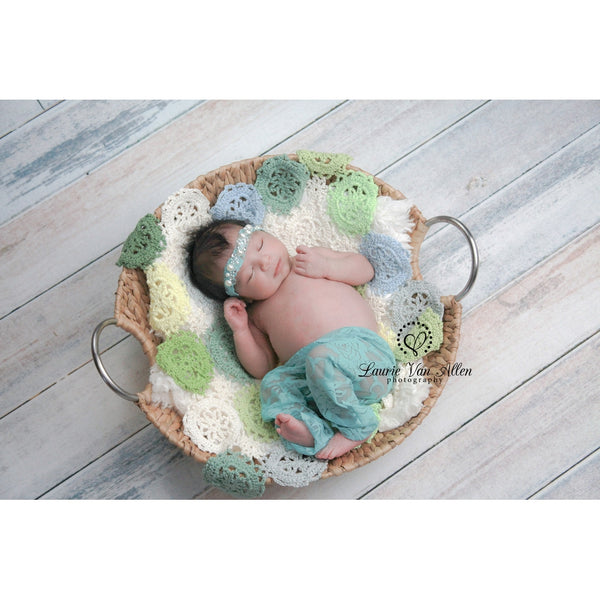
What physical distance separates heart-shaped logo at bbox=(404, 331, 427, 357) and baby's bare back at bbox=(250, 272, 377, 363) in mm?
93

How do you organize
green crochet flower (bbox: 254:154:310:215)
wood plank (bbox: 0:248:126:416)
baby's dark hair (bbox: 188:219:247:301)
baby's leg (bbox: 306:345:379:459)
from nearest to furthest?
baby's leg (bbox: 306:345:379:459)
baby's dark hair (bbox: 188:219:247:301)
green crochet flower (bbox: 254:154:310:215)
wood plank (bbox: 0:248:126:416)

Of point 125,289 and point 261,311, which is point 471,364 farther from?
point 125,289

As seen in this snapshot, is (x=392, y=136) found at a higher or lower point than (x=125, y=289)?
lower

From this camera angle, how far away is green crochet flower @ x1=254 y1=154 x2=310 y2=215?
1.46 meters

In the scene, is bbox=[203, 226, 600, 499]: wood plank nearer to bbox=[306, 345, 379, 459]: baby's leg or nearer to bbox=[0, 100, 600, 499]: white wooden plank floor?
bbox=[0, 100, 600, 499]: white wooden plank floor

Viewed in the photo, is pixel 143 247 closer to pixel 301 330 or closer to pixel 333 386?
pixel 301 330

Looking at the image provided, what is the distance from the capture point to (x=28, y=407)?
156 cm

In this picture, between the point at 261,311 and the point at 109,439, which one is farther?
the point at 109,439

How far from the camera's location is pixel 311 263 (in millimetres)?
1405

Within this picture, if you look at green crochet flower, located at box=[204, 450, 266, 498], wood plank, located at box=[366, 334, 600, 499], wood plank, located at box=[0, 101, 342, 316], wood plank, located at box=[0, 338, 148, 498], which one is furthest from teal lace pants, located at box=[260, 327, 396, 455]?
wood plank, located at box=[0, 101, 342, 316]

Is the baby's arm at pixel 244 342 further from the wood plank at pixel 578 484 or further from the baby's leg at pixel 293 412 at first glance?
the wood plank at pixel 578 484

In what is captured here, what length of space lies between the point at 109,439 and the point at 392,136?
1.22 metres

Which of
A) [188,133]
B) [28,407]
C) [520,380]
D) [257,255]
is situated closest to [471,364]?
[520,380]

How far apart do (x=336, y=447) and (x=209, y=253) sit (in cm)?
56
